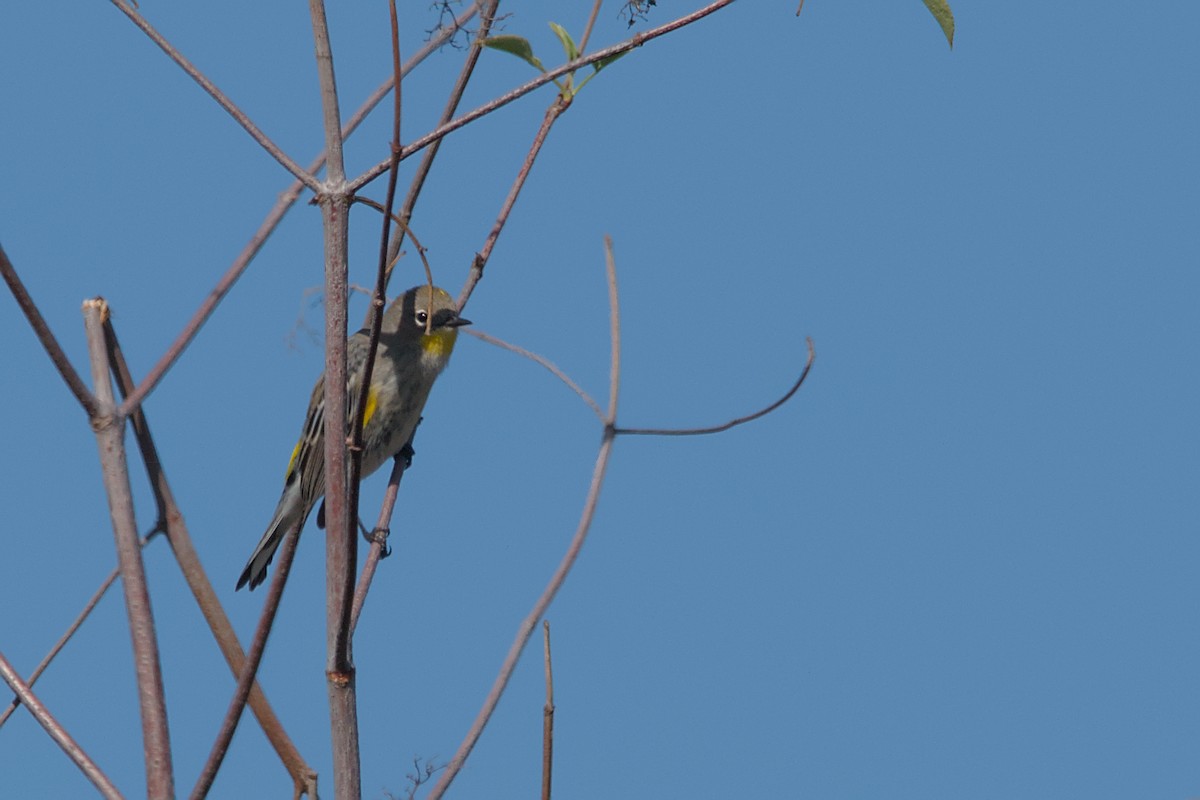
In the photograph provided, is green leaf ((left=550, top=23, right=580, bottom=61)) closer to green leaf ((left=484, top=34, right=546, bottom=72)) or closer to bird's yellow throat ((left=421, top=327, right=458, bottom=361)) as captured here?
green leaf ((left=484, top=34, right=546, bottom=72))

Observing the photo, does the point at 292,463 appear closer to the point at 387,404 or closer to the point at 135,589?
the point at 387,404

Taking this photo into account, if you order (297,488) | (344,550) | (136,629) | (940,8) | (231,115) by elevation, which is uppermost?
(297,488)

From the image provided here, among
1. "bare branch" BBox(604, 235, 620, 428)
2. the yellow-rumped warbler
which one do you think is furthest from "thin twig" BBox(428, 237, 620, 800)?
the yellow-rumped warbler

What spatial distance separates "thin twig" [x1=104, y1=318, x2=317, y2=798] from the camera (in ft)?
6.61

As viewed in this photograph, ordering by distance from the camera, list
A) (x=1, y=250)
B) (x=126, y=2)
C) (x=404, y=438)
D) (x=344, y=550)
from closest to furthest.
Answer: (x=1, y=250) → (x=344, y=550) → (x=126, y=2) → (x=404, y=438)

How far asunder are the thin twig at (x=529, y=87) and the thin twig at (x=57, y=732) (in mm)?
934

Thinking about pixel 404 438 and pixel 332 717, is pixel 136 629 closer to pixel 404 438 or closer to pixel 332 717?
pixel 332 717

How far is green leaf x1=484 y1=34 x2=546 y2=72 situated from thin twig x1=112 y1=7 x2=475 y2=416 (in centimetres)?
13

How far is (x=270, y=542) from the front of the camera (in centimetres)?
675

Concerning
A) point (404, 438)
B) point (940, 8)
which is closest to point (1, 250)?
point (940, 8)

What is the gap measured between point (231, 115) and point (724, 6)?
899mm

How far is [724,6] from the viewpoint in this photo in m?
2.23

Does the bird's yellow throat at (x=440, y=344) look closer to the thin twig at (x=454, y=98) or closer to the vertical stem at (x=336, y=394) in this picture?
the thin twig at (x=454, y=98)

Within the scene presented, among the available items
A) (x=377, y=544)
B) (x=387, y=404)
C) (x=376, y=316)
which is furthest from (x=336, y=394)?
(x=387, y=404)
